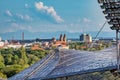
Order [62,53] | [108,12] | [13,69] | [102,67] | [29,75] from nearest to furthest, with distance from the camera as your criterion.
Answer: [108,12] → [102,67] → [29,75] → [62,53] → [13,69]

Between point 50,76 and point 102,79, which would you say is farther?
point 50,76

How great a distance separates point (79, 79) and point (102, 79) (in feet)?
9.16

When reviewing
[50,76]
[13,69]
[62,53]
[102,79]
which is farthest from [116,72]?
[13,69]

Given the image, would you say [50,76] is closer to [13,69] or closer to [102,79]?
[102,79]

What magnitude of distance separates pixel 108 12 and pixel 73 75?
8.42 metres

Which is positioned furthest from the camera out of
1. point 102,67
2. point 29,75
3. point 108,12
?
point 29,75

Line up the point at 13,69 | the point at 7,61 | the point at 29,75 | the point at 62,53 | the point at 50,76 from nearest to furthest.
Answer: the point at 50,76
the point at 29,75
the point at 62,53
the point at 13,69
the point at 7,61

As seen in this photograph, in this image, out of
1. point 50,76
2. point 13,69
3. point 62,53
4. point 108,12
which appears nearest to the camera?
point 108,12

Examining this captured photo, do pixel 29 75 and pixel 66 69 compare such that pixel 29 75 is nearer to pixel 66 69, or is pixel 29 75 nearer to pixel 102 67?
pixel 66 69

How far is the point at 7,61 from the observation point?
412ft

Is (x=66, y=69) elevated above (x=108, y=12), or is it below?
below

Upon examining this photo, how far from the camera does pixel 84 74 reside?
42344 mm

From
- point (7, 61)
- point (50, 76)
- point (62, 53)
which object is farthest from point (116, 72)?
point (7, 61)

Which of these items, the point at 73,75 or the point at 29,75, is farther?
the point at 29,75
